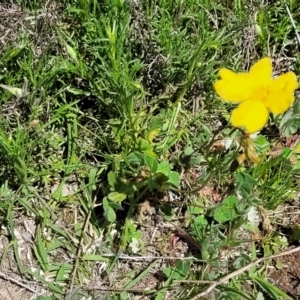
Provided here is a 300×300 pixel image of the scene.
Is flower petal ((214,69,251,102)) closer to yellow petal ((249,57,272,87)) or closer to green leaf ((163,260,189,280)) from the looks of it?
yellow petal ((249,57,272,87))

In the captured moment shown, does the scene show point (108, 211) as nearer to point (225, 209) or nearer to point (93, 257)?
point (93, 257)

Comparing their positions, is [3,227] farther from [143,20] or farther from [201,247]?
[143,20]

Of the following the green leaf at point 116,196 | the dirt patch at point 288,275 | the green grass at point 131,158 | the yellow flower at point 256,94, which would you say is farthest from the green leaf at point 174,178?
the yellow flower at point 256,94

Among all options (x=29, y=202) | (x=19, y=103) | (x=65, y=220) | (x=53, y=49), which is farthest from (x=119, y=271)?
(x=53, y=49)

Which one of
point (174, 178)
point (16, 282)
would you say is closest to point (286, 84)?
point (174, 178)

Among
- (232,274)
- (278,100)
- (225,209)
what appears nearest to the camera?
(278,100)

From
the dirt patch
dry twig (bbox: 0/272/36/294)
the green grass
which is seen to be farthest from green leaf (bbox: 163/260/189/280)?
dry twig (bbox: 0/272/36/294)
